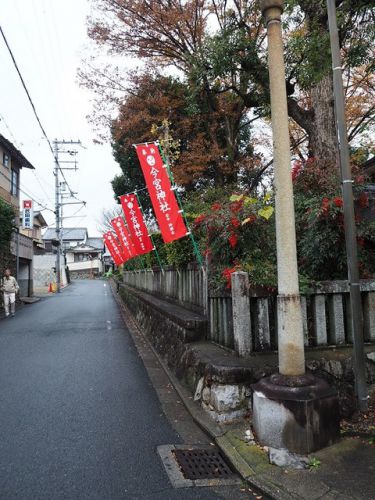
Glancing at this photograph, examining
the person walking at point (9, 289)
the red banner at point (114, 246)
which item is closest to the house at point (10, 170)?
the red banner at point (114, 246)

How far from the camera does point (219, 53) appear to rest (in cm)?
1050

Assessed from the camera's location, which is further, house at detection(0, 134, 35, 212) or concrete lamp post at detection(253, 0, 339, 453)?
house at detection(0, 134, 35, 212)

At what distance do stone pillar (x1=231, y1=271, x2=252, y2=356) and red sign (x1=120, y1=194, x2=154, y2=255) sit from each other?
8230mm

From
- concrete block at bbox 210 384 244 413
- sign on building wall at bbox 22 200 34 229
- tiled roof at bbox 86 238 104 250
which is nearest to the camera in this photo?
concrete block at bbox 210 384 244 413

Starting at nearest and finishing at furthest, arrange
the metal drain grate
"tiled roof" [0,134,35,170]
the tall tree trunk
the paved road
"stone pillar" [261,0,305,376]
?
the paved road < the metal drain grate < "stone pillar" [261,0,305,376] < the tall tree trunk < "tiled roof" [0,134,35,170]

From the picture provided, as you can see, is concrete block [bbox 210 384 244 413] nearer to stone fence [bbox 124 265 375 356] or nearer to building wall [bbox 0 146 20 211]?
stone fence [bbox 124 265 375 356]

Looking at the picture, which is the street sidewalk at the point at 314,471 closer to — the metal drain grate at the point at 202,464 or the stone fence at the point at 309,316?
the metal drain grate at the point at 202,464

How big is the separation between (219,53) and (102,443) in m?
9.74

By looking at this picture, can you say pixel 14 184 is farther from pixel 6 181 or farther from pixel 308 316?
pixel 308 316

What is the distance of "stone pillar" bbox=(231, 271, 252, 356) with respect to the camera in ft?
15.9

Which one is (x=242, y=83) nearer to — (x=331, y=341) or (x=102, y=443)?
(x=331, y=341)

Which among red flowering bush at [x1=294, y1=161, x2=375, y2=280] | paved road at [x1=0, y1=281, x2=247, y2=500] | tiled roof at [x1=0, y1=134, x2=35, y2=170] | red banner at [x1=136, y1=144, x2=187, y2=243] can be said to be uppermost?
tiled roof at [x1=0, y1=134, x2=35, y2=170]

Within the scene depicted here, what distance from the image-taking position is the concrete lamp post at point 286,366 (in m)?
3.57

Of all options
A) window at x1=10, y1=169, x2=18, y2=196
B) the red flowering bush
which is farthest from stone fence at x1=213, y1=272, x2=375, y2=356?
window at x1=10, y1=169, x2=18, y2=196
